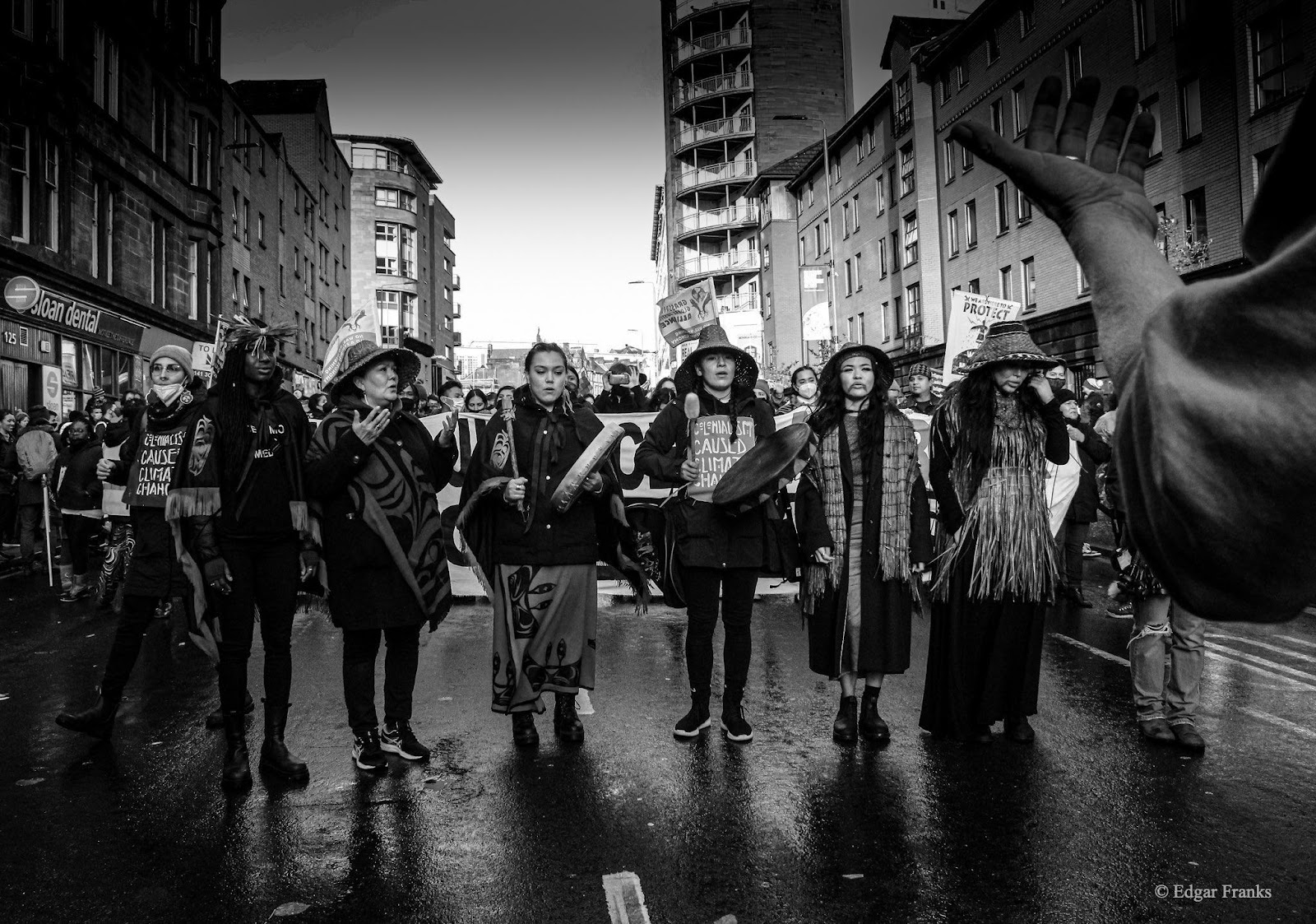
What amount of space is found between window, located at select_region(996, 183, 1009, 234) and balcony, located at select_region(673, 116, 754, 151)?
32.8m

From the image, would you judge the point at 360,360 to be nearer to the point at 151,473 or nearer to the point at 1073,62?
the point at 151,473

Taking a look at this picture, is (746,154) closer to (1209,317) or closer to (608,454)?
(608,454)

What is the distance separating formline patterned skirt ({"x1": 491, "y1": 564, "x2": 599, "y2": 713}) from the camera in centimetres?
535

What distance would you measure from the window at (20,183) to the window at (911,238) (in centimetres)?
2928

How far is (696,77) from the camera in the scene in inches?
2581

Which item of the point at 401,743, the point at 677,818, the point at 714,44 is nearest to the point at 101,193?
the point at 401,743

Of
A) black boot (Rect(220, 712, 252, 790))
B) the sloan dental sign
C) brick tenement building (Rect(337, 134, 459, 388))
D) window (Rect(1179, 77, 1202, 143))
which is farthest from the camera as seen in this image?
brick tenement building (Rect(337, 134, 459, 388))

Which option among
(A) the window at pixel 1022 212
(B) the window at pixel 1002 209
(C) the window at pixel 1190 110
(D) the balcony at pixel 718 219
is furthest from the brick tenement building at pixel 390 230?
(C) the window at pixel 1190 110

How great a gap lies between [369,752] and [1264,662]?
6.13m

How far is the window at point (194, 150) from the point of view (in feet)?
100

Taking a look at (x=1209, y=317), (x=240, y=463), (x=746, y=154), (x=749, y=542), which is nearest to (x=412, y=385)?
(x=240, y=463)

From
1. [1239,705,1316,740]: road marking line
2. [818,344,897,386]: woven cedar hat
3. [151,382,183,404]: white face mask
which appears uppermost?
[818,344,897,386]: woven cedar hat

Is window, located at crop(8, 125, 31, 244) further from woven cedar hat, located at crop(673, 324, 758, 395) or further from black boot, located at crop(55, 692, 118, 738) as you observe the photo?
woven cedar hat, located at crop(673, 324, 758, 395)

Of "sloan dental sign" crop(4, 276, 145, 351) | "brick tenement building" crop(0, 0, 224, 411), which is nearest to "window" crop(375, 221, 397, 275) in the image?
"brick tenement building" crop(0, 0, 224, 411)
